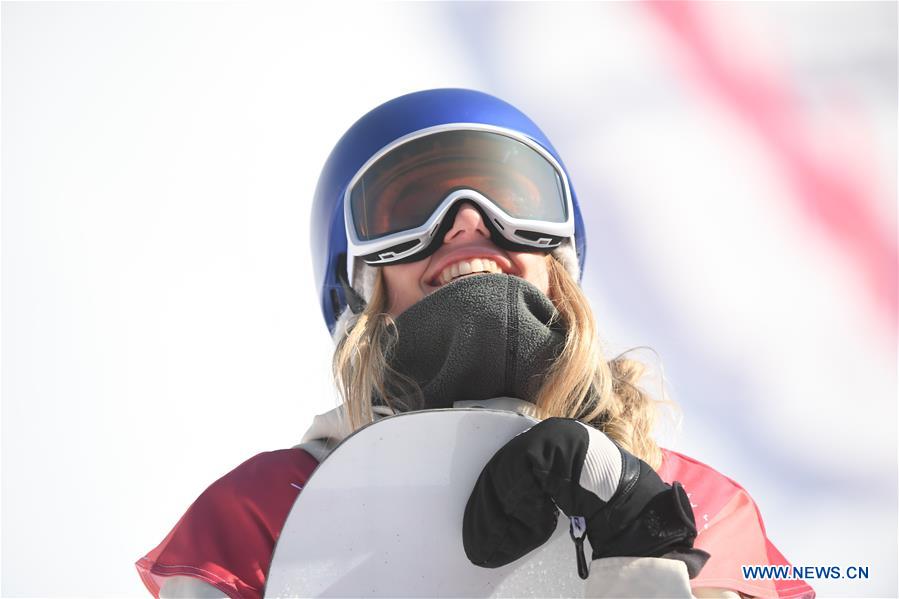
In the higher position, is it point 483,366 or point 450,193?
point 450,193

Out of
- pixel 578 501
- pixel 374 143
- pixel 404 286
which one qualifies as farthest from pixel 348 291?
pixel 578 501

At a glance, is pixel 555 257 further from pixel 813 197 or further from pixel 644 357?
pixel 813 197

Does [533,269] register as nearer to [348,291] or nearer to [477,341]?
[477,341]

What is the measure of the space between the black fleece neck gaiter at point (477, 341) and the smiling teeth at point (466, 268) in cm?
18

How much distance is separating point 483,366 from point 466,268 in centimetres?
35

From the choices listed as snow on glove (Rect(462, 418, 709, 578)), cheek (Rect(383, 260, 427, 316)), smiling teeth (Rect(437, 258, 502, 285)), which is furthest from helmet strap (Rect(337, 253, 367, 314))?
snow on glove (Rect(462, 418, 709, 578))

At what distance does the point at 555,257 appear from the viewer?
8.84ft

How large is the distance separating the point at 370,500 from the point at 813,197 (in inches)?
142

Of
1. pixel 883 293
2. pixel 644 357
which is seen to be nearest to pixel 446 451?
pixel 644 357

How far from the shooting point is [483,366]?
216 cm

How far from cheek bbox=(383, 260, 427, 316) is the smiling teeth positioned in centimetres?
6

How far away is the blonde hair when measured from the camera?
2205 mm

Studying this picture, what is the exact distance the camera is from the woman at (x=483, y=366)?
1.65 meters

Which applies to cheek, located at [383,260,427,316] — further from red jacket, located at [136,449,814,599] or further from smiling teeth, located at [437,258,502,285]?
red jacket, located at [136,449,814,599]
